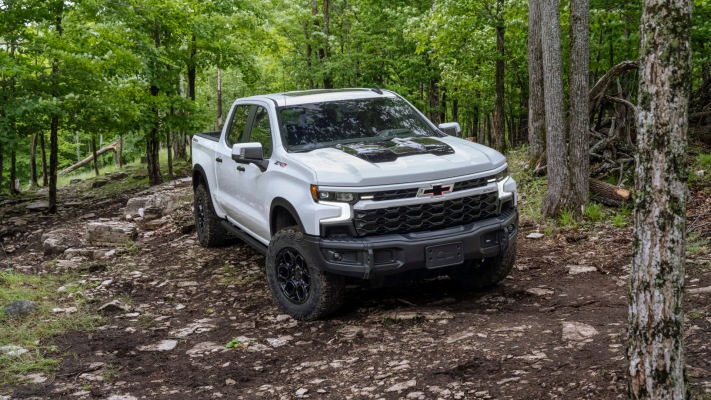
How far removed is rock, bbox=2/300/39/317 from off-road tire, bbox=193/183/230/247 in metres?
2.71

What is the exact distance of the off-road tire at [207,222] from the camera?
898cm

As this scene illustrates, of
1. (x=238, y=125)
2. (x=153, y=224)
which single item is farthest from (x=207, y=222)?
(x=153, y=224)

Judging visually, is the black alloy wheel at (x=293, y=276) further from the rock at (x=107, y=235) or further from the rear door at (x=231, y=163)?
the rock at (x=107, y=235)

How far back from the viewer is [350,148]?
6.20 metres

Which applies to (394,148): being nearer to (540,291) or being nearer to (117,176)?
(540,291)

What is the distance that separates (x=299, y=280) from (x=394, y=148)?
5.04ft

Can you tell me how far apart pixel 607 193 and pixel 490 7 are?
24.9 ft

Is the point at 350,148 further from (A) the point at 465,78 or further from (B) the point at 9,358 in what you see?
(A) the point at 465,78

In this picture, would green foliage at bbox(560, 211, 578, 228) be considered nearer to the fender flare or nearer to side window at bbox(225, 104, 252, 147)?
the fender flare

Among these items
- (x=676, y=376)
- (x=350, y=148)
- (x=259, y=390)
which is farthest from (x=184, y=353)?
(x=676, y=376)

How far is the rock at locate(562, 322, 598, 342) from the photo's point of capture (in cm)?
495

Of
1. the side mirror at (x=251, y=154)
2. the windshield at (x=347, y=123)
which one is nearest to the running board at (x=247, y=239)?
the side mirror at (x=251, y=154)

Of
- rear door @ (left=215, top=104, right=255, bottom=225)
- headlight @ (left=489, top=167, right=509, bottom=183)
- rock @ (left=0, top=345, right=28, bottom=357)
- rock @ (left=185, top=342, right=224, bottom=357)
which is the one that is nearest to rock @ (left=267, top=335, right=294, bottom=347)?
rock @ (left=185, top=342, right=224, bottom=357)

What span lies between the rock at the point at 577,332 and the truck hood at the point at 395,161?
1557 millimetres
